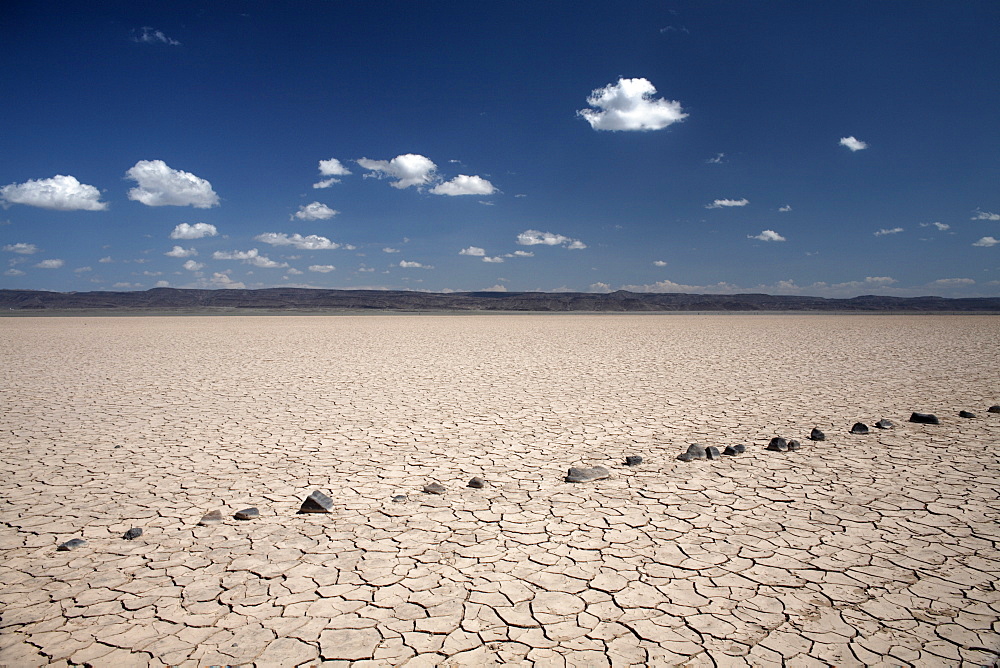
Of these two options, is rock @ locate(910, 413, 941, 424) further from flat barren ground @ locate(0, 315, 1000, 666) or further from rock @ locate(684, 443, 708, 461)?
rock @ locate(684, 443, 708, 461)

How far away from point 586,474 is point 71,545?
11.7ft

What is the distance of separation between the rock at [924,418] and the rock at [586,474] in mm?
4424

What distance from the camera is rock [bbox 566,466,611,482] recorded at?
4535 mm

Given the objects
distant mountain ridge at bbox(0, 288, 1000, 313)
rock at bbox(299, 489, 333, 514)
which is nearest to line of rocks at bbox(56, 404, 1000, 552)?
rock at bbox(299, 489, 333, 514)

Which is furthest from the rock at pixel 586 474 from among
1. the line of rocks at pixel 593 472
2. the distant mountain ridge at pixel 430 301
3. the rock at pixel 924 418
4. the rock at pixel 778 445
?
the distant mountain ridge at pixel 430 301

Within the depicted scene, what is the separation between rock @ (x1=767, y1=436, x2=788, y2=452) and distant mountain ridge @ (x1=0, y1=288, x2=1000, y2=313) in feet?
254

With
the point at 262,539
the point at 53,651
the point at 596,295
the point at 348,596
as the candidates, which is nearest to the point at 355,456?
the point at 262,539

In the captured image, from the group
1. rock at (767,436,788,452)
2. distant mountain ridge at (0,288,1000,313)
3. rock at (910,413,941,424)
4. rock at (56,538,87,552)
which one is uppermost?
distant mountain ridge at (0,288,1000,313)

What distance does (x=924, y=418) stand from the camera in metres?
6.43

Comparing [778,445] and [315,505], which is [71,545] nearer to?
[315,505]

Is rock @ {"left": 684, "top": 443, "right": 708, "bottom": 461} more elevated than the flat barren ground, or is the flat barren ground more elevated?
rock @ {"left": 684, "top": 443, "right": 708, "bottom": 461}

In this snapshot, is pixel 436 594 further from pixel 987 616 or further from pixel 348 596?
pixel 987 616

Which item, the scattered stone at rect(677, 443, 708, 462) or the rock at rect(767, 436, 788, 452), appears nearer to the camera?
the scattered stone at rect(677, 443, 708, 462)

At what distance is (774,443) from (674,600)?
10.9 ft
